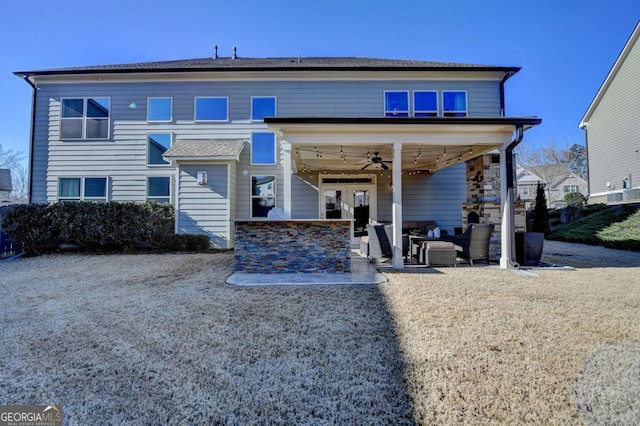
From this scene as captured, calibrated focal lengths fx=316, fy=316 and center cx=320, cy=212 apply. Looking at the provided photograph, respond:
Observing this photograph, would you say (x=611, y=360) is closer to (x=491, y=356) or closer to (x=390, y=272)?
(x=491, y=356)

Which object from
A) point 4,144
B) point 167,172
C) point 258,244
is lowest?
point 258,244

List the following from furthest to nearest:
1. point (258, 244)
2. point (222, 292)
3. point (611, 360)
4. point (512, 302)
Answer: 1. point (258, 244)
2. point (222, 292)
3. point (512, 302)
4. point (611, 360)

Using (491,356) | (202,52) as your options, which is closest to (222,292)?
(491,356)

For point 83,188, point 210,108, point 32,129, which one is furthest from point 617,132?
point 32,129

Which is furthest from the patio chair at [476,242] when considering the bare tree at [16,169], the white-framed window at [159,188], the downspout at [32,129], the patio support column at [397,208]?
the bare tree at [16,169]

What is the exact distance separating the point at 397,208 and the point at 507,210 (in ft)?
7.65

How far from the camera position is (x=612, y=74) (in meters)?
16.8

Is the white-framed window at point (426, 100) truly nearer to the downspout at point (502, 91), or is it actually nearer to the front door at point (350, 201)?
the downspout at point (502, 91)

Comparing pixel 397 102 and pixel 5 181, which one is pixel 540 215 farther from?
pixel 5 181

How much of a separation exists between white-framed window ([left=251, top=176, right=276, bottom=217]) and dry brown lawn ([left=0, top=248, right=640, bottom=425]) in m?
6.24

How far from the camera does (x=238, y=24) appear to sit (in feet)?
38.3

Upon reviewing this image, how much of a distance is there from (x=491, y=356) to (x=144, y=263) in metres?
7.56

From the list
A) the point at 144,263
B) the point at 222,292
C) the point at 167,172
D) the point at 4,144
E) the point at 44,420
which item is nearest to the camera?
the point at 44,420

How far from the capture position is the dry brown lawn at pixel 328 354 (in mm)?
2119
